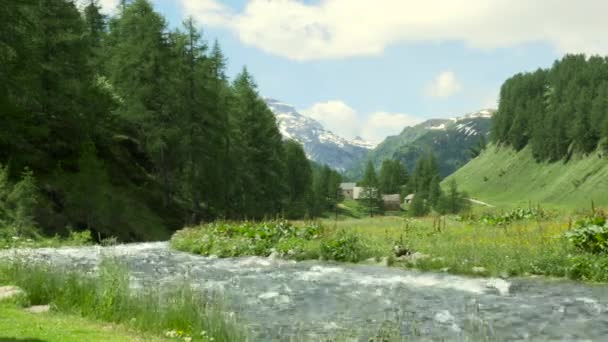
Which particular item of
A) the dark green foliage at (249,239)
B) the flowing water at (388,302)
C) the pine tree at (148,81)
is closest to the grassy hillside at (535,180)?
the pine tree at (148,81)

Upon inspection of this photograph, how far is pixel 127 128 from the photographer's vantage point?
172 ft

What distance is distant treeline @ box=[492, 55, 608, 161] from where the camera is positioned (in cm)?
13825

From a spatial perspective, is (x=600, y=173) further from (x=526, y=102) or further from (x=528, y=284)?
(x=528, y=284)

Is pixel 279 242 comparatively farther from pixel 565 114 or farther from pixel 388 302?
pixel 565 114

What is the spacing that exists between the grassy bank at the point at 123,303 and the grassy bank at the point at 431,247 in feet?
33.8

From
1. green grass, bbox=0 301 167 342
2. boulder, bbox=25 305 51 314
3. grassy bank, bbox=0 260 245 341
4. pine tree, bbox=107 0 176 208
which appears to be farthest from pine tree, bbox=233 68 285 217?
green grass, bbox=0 301 167 342

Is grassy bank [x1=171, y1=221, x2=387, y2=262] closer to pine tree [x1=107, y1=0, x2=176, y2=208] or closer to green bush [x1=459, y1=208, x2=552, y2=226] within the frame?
green bush [x1=459, y1=208, x2=552, y2=226]

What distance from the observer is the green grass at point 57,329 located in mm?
8125

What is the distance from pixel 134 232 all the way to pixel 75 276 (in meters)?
27.4

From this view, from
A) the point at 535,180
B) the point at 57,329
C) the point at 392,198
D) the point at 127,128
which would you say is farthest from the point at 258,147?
the point at 535,180

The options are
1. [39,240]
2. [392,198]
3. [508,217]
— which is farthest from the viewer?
[392,198]

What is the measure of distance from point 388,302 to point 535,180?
15361cm

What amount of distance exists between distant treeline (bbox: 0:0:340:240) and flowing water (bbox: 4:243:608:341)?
11.1 m

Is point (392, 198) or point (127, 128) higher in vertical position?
point (127, 128)
